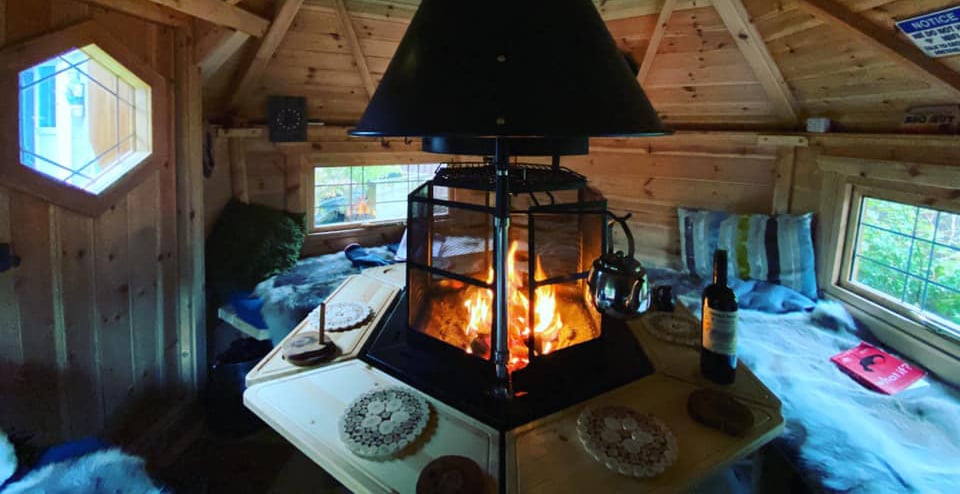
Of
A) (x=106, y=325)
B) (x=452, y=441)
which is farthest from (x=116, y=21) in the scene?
(x=452, y=441)

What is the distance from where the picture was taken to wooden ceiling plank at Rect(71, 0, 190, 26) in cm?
171

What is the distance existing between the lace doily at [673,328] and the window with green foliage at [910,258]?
113 centimetres

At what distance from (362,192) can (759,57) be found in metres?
2.66

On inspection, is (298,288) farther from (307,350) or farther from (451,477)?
(451,477)

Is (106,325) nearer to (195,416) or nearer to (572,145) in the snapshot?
(195,416)

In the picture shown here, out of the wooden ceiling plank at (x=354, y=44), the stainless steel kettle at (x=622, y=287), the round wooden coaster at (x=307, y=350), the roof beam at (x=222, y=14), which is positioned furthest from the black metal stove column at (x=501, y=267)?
the wooden ceiling plank at (x=354, y=44)

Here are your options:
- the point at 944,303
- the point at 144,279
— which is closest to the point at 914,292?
the point at 944,303

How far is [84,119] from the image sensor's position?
1.82 m

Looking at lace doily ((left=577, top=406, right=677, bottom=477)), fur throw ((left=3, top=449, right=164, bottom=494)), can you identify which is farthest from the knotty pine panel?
lace doily ((left=577, top=406, right=677, bottom=477))

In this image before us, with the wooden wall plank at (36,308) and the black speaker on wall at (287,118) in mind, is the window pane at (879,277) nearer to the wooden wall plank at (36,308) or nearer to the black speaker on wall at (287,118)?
the black speaker on wall at (287,118)

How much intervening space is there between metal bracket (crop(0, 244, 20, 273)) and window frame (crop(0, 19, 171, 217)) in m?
0.18

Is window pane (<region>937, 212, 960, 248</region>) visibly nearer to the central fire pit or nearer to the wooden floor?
the central fire pit

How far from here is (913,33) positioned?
5.87 ft

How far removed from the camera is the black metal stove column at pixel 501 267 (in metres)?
1.29
